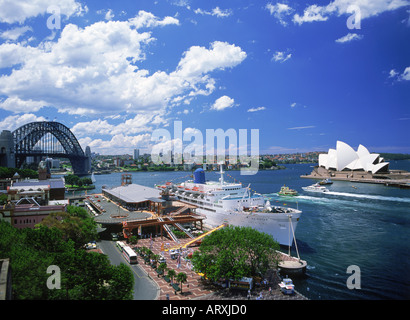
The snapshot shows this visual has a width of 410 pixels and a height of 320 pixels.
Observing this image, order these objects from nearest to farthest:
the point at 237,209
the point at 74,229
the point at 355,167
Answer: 1. the point at 74,229
2. the point at 237,209
3. the point at 355,167

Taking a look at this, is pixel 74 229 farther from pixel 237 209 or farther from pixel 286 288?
pixel 237 209

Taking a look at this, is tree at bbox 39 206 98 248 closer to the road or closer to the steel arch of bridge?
the road

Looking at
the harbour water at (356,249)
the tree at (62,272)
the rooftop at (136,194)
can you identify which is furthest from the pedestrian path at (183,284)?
the rooftop at (136,194)

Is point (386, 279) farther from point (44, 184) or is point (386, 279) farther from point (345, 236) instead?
point (44, 184)

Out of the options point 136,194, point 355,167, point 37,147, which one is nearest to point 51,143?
point 37,147

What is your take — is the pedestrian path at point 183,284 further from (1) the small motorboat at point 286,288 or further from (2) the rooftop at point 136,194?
(2) the rooftop at point 136,194

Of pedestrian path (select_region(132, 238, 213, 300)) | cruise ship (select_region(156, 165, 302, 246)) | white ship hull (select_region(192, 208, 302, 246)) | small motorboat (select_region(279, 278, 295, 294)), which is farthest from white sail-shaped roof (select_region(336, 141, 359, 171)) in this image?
small motorboat (select_region(279, 278, 295, 294))

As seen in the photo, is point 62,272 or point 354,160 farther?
point 354,160
